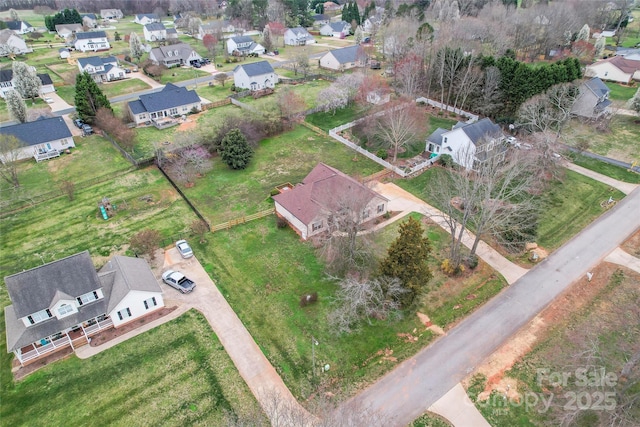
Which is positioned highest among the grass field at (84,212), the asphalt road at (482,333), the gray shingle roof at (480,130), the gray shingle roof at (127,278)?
the gray shingle roof at (480,130)


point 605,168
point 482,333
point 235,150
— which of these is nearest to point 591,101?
point 605,168

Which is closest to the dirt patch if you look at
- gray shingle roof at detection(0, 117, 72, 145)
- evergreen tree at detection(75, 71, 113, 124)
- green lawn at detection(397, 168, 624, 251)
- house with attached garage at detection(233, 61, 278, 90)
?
green lawn at detection(397, 168, 624, 251)

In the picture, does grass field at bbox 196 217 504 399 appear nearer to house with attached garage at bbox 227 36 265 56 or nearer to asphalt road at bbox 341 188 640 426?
asphalt road at bbox 341 188 640 426

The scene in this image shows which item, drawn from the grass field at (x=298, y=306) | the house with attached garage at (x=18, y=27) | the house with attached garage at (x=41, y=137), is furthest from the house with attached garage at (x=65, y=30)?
the grass field at (x=298, y=306)

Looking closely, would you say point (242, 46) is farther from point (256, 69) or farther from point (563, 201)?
point (563, 201)

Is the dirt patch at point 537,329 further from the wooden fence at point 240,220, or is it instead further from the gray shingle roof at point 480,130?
the wooden fence at point 240,220

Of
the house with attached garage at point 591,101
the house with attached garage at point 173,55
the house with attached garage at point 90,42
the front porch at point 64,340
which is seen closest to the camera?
the front porch at point 64,340
